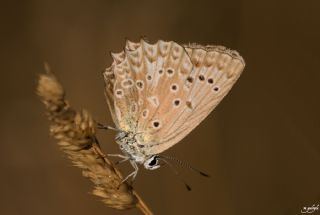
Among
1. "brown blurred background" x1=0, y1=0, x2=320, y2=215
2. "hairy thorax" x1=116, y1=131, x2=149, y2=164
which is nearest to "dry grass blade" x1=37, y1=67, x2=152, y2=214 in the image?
"hairy thorax" x1=116, y1=131, x2=149, y2=164

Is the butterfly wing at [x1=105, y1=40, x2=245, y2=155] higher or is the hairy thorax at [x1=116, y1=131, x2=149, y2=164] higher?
the butterfly wing at [x1=105, y1=40, x2=245, y2=155]

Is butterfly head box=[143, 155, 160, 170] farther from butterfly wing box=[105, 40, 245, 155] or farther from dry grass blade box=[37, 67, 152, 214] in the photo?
dry grass blade box=[37, 67, 152, 214]

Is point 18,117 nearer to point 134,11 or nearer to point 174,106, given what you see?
point 134,11

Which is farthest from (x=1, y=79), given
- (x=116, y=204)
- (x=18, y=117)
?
(x=116, y=204)

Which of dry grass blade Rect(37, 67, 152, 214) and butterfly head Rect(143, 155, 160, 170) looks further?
butterfly head Rect(143, 155, 160, 170)

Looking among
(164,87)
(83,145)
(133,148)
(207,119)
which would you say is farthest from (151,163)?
(207,119)

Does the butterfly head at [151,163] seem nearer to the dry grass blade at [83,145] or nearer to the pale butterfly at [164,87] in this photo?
the pale butterfly at [164,87]
